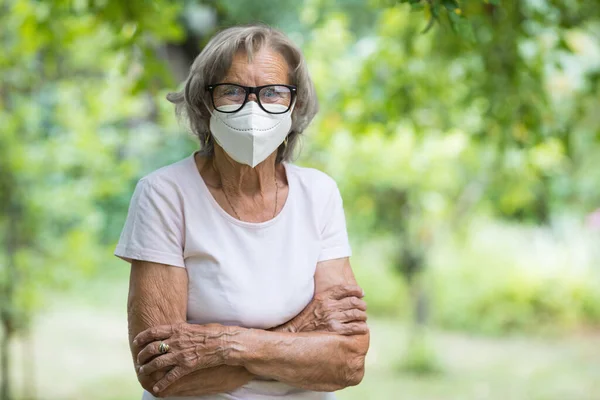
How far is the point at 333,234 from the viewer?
6.62 feet

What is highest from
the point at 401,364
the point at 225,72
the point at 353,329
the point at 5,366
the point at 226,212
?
the point at 225,72

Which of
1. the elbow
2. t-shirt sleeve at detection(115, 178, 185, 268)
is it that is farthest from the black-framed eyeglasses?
the elbow

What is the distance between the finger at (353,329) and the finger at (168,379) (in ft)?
1.33

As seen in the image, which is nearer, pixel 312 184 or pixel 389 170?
pixel 312 184

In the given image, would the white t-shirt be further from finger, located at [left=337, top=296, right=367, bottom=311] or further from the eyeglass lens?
the eyeglass lens

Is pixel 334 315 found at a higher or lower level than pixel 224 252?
lower

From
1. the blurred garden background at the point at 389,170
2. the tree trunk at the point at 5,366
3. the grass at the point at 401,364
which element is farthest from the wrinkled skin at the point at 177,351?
the grass at the point at 401,364

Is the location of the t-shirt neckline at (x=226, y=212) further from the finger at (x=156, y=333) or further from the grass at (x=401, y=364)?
the grass at (x=401, y=364)

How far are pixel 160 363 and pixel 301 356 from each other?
325mm

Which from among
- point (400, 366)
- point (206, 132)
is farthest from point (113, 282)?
point (206, 132)

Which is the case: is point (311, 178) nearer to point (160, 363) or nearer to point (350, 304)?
point (350, 304)

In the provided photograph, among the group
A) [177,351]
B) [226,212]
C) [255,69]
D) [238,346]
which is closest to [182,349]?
[177,351]

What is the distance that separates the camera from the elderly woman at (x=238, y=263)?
1.79 meters

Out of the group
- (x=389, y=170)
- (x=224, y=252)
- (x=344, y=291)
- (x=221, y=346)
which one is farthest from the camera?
(x=389, y=170)
